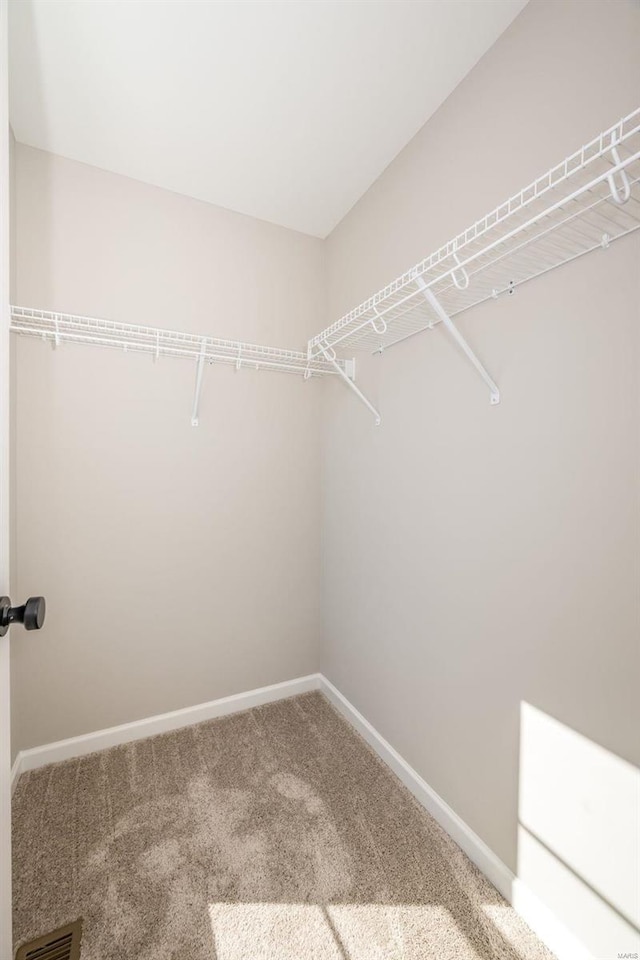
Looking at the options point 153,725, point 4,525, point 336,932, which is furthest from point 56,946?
point 4,525

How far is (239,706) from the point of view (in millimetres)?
2217

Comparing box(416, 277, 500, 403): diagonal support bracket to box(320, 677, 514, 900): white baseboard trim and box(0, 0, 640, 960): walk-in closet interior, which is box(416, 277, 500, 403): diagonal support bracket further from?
box(320, 677, 514, 900): white baseboard trim

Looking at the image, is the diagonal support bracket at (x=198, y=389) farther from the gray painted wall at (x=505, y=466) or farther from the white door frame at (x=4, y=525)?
the white door frame at (x=4, y=525)

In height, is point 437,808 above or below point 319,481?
below

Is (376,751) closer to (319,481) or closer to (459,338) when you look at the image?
(319,481)

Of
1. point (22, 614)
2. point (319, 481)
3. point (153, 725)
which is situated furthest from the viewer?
point (319, 481)

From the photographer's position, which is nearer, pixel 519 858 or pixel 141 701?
pixel 519 858

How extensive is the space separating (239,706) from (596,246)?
247 cm

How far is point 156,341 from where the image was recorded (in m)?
1.95

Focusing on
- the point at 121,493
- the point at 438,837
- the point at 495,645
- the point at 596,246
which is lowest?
the point at 438,837

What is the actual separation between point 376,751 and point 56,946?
1262 millimetres

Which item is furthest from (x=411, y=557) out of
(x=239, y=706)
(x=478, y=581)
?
(x=239, y=706)

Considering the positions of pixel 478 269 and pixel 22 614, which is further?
pixel 478 269

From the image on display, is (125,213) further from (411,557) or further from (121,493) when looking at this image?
(411,557)
